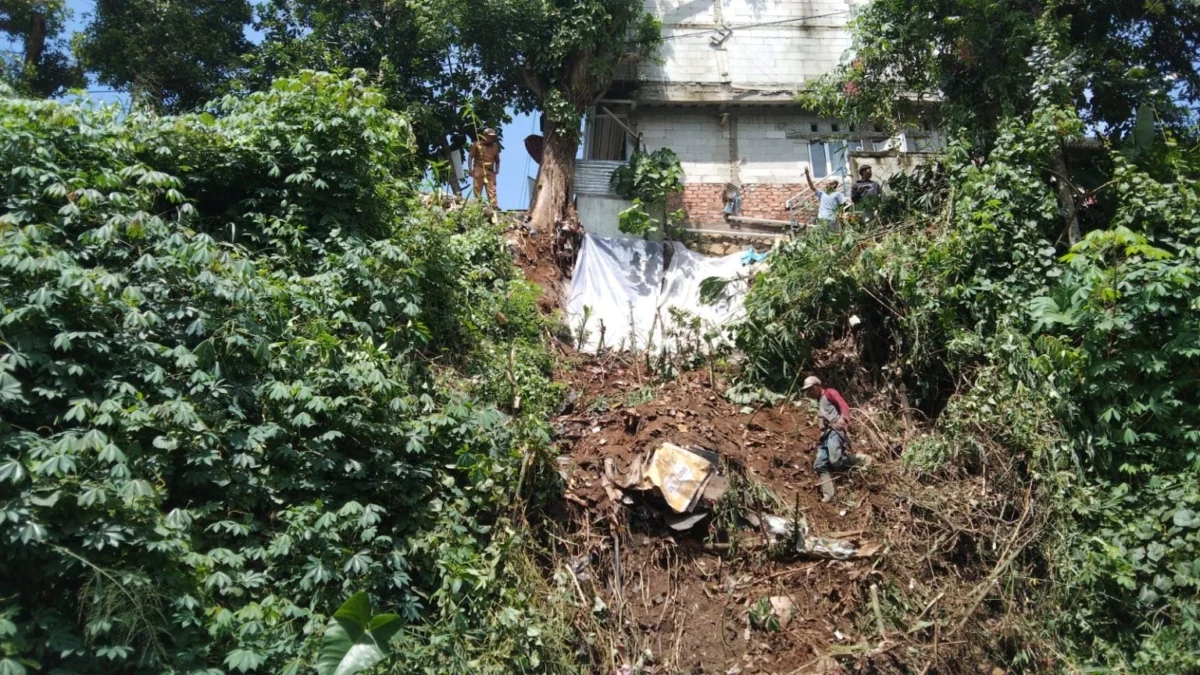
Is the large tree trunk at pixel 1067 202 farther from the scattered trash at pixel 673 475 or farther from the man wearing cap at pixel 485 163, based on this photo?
the man wearing cap at pixel 485 163

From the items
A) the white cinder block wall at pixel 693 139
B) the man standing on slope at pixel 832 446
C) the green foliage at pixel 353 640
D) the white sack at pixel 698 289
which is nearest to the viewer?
the green foliage at pixel 353 640

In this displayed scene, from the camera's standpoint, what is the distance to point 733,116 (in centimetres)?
1442

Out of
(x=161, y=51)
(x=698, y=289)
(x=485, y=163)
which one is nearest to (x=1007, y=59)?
(x=698, y=289)

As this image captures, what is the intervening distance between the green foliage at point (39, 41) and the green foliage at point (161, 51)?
57 centimetres

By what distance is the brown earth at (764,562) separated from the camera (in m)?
7.23

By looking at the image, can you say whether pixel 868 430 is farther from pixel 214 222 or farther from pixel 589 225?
pixel 214 222

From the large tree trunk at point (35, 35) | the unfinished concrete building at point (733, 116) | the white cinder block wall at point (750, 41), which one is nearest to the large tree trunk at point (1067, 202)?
the unfinished concrete building at point (733, 116)

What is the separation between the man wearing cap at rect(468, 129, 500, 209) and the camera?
12875 mm

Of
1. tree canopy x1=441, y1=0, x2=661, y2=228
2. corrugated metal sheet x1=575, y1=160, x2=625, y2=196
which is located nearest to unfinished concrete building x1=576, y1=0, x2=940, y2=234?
corrugated metal sheet x1=575, y1=160, x2=625, y2=196

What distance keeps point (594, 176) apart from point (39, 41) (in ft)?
27.1

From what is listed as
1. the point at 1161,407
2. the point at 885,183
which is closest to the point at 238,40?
the point at 885,183

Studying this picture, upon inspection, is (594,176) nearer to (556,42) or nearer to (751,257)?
(556,42)

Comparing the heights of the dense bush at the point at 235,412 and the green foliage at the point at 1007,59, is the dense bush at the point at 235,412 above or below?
A: below

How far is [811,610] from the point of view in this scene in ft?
24.9
